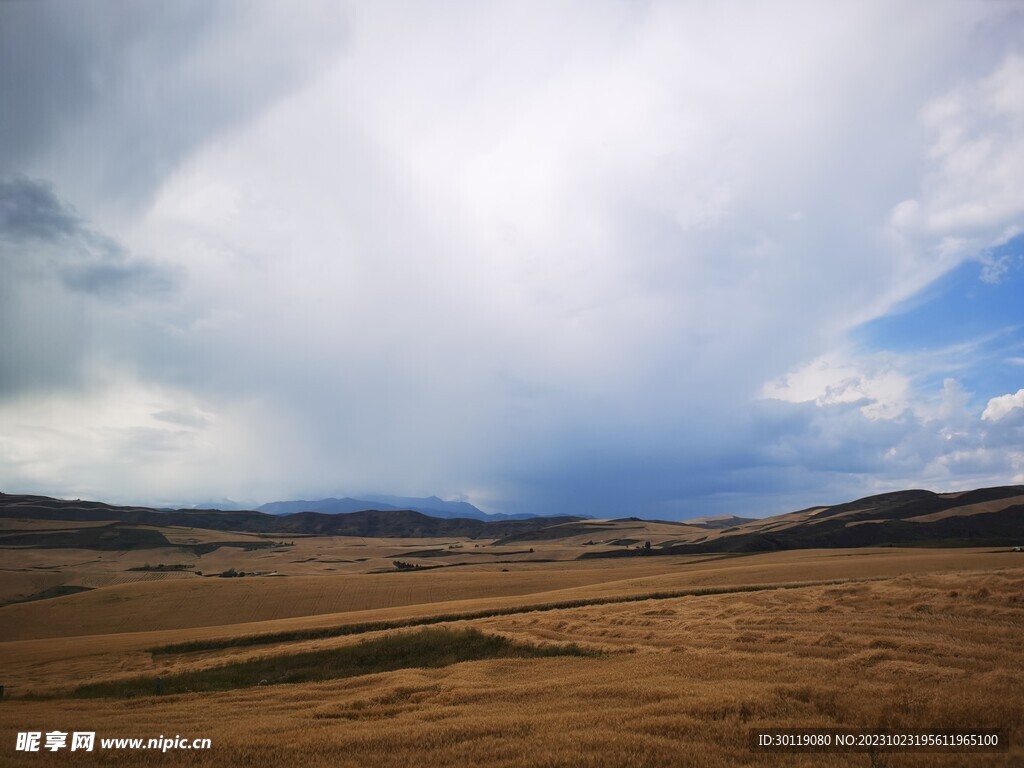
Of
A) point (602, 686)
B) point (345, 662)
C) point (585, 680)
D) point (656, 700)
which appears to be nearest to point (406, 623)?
point (345, 662)

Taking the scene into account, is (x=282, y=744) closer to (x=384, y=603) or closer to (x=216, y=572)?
(x=384, y=603)

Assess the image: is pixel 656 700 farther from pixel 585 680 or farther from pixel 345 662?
pixel 345 662

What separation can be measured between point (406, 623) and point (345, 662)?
11791mm

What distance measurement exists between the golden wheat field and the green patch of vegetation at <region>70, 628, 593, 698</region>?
705 millimetres

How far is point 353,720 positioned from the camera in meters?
16.3

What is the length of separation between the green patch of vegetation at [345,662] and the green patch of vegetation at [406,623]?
7709mm

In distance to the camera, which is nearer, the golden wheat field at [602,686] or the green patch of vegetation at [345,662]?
the golden wheat field at [602,686]

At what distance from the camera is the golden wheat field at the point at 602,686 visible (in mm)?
12461

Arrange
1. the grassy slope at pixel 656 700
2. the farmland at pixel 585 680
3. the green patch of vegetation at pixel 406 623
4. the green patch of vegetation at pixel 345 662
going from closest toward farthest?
the grassy slope at pixel 656 700, the farmland at pixel 585 680, the green patch of vegetation at pixel 345 662, the green patch of vegetation at pixel 406 623

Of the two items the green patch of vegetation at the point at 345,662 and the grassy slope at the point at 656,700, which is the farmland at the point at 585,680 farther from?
the green patch of vegetation at the point at 345,662

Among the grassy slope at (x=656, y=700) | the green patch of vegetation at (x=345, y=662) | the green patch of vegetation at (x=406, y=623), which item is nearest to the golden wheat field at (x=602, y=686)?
the grassy slope at (x=656, y=700)

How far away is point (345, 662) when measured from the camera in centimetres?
2878

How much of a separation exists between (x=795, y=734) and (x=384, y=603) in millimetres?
52829

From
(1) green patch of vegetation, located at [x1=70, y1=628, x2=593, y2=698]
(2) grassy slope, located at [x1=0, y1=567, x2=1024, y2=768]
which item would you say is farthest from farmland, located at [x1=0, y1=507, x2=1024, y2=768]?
(1) green patch of vegetation, located at [x1=70, y1=628, x2=593, y2=698]
